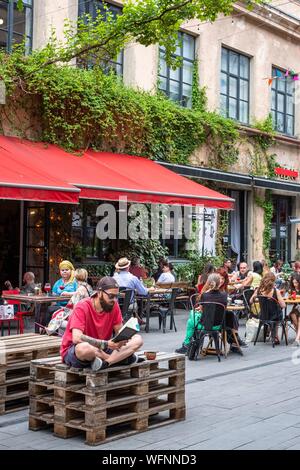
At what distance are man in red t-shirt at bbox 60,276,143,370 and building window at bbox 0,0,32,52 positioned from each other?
33.6ft

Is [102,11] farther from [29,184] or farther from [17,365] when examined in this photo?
[17,365]

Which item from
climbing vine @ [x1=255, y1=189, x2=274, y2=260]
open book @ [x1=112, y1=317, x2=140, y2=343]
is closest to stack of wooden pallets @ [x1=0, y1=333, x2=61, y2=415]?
open book @ [x1=112, y1=317, x2=140, y2=343]

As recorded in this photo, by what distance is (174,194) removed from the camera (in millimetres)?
14273

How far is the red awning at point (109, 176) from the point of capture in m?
12.8

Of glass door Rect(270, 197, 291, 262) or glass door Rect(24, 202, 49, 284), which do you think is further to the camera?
glass door Rect(270, 197, 291, 262)

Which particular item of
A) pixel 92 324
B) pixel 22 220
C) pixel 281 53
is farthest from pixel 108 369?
pixel 281 53

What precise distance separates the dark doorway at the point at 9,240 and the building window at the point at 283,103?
36.7ft

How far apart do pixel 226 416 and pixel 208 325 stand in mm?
3263

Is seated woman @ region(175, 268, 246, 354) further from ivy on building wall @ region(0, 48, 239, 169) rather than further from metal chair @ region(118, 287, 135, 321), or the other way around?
ivy on building wall @ region(0, 48, 239, 169)

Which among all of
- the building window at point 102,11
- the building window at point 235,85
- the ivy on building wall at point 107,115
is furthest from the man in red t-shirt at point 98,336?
the building window at point 235,85

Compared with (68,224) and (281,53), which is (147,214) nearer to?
(68,224)

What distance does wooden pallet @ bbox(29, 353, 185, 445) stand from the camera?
552cm

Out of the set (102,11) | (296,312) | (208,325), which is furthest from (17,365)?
(102,11)

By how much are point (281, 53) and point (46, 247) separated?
12511mm
